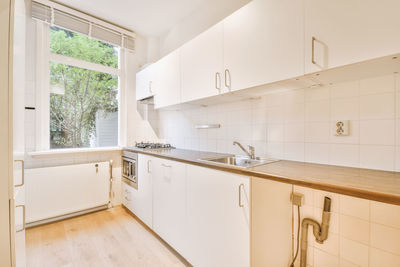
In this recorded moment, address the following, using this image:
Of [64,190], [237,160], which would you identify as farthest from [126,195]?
[237,160]

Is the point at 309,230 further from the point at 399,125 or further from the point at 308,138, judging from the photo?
the point at 399,125

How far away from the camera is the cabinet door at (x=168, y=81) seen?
6.75 ft

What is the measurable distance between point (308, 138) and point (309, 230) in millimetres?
656

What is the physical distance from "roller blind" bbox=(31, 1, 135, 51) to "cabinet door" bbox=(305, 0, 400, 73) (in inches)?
104

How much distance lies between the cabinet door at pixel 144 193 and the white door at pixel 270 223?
129 cm

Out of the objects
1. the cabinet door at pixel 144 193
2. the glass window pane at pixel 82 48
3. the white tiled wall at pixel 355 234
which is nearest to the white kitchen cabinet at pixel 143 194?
the cabinet door at pixel 144 193

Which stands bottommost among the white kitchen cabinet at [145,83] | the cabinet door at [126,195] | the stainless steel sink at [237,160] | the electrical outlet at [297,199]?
the cabinet door at [126,195]

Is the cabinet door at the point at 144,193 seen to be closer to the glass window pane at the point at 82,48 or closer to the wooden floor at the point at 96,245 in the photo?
the wooden floor at the point at 96,245

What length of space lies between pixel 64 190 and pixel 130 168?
81 cm

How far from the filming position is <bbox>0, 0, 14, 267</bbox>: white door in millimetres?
789

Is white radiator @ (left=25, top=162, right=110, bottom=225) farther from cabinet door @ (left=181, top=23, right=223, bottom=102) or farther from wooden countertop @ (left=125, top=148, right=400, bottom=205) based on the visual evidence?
wooden countertop @ (left=125, top=148, right=400, bottom=205)

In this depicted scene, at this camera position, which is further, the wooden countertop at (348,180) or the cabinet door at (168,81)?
the cabinet door at (168,81)

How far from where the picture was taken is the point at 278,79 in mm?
1180

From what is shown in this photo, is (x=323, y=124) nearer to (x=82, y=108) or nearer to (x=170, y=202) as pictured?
(x=170, y=202)
